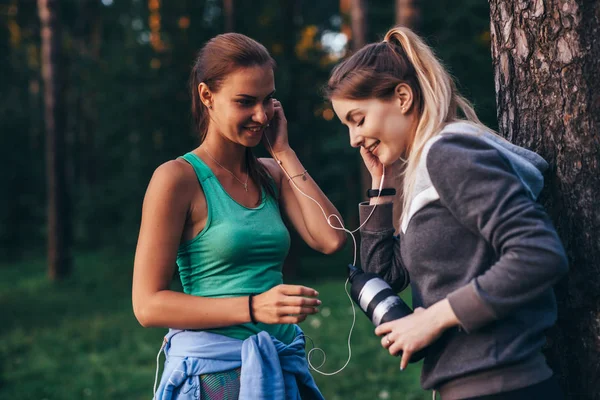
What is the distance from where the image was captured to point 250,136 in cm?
279

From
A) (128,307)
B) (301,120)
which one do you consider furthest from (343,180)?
(128,307)

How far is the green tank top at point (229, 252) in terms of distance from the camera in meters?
2.57

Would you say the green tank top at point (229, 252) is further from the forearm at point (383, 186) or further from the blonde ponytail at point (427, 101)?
the blonde ponytail at point (427, 101)

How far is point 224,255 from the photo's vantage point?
8.41 ft

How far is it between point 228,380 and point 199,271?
42 cm

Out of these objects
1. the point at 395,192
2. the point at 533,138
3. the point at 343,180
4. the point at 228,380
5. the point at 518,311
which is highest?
the point at 533,138

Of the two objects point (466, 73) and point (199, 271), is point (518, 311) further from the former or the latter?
point (466, 73)

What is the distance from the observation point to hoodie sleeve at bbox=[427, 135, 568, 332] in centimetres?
188

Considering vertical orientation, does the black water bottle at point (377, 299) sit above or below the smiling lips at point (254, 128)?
below

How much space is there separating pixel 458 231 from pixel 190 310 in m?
0.99

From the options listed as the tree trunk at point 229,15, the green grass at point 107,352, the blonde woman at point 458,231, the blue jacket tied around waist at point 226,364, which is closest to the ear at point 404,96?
the blonde woman at point 458,231

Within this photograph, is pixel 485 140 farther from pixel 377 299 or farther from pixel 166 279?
pixel 166 279

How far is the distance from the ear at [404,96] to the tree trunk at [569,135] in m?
0.56

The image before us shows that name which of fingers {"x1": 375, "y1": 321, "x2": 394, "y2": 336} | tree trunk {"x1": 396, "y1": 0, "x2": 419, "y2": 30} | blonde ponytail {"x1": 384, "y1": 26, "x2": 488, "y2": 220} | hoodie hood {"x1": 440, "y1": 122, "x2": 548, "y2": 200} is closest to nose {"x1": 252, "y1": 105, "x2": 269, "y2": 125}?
blonde ponytail {"x1": 384, "y1": 26, "x2": 488, "y2": 220}
